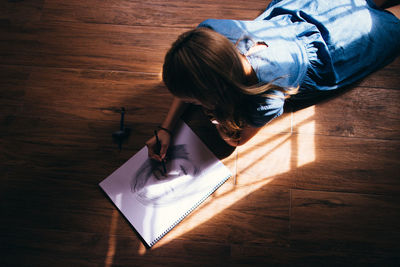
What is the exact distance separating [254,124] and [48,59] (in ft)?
2.83

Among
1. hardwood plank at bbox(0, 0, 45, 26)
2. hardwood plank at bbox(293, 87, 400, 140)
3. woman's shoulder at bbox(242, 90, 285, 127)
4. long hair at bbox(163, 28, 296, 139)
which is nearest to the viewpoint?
long hair at bbox(163, 28, 296, 139)

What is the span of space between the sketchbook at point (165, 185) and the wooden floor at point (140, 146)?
4 cm

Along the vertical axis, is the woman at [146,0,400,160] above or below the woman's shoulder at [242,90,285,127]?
above

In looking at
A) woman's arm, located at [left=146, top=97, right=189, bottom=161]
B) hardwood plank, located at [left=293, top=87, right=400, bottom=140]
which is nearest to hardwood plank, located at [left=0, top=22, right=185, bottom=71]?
woman's arm, located at [left=146, top=97, right=189, bottom=161]

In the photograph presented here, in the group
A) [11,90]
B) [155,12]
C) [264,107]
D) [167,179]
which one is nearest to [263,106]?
[264,107]

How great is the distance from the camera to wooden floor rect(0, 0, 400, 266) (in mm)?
847

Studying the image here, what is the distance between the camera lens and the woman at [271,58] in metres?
0.58

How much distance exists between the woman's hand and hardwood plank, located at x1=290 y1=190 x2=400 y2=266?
485mm

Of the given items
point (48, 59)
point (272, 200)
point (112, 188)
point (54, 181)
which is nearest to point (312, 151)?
point (272, 200)

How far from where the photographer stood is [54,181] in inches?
35.0

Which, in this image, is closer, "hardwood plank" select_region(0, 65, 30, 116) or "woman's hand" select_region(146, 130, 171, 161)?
"woman's hand" select_region(146, 130, 171, 161)

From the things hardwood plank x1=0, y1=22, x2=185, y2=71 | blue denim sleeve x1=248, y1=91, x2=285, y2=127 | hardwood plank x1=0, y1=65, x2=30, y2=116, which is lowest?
hardwood plank x1=0, y1=65, x2=30, y2=116

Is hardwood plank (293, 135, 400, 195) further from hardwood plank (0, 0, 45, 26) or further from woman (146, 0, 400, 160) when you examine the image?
hardwood plank (0, 0, 45, 26)

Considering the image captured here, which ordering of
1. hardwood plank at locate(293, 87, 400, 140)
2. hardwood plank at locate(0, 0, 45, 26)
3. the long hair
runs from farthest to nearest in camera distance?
hardwood plank at locate(0, 0, 45, 26), hardwood plank at locate(293, 87, 400, 140), the long hair
